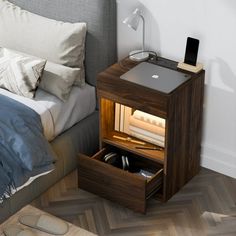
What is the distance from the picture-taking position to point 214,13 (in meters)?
2.92

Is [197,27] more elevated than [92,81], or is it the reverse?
[197,27]

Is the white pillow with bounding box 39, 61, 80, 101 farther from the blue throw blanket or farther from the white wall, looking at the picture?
the white wall

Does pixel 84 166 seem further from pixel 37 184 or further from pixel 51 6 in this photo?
pixel 51 6

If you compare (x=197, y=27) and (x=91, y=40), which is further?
(x=91, y=40)

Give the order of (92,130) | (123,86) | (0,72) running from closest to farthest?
(123,86) < (0,72) < (92,130)

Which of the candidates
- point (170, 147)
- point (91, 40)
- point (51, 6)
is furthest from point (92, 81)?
point (170, 147)

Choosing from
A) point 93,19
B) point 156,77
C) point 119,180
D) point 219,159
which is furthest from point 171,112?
point 93,19

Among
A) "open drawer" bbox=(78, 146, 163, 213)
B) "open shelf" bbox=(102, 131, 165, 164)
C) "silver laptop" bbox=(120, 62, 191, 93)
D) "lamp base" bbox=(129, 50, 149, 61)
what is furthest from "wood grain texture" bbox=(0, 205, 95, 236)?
"lamp base" bbox=(129, 50, 149, 61)

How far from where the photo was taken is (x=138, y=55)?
3148mm

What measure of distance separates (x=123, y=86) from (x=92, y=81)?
0.47 m

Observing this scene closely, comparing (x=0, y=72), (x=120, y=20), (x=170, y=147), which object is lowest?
(x=170, y=147)

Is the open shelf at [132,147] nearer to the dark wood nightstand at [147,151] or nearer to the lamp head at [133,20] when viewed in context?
the dark wood nightstand at [147,151]

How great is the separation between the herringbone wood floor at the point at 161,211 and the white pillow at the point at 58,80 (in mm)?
465

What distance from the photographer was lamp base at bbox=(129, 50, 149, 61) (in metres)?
3.13
